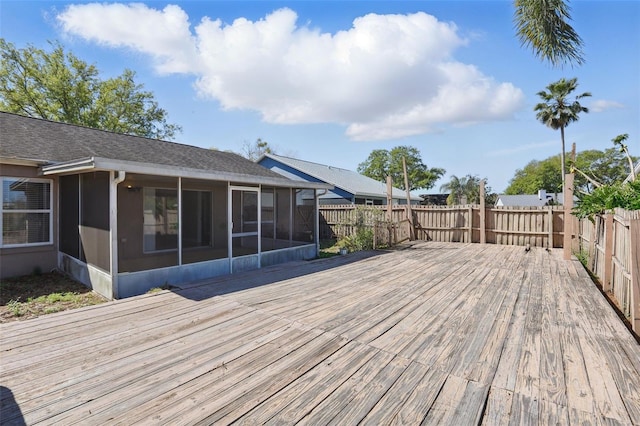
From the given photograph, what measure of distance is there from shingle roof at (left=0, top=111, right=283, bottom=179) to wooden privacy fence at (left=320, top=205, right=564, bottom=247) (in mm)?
5244

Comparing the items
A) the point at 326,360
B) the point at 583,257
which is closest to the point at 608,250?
the point at 583,257

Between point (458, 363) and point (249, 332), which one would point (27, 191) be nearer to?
point (249, 332)

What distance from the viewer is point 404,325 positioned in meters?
3.87

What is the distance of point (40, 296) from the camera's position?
554 cm

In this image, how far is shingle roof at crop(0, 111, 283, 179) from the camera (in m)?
6.80

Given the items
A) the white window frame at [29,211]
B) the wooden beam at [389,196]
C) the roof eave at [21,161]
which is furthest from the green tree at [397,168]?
the roof eave at [21,161]

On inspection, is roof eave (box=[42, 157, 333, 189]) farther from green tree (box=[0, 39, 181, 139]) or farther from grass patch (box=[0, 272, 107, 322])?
green tree (box=[0, 39, 181, 139])

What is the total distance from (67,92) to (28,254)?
20.4 meters

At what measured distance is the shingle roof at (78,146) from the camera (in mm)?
6805

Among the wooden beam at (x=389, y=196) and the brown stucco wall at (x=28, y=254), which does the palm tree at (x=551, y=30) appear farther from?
the brown stucco wall at (x=28, y=254)

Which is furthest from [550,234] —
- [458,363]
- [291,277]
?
[458,363]

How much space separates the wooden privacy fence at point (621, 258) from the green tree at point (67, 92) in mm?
27947

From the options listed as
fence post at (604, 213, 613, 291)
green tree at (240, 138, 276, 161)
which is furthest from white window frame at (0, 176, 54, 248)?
green tree at (240, 138, 276, 161)

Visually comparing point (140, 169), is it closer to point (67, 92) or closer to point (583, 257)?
point (583, 257)
